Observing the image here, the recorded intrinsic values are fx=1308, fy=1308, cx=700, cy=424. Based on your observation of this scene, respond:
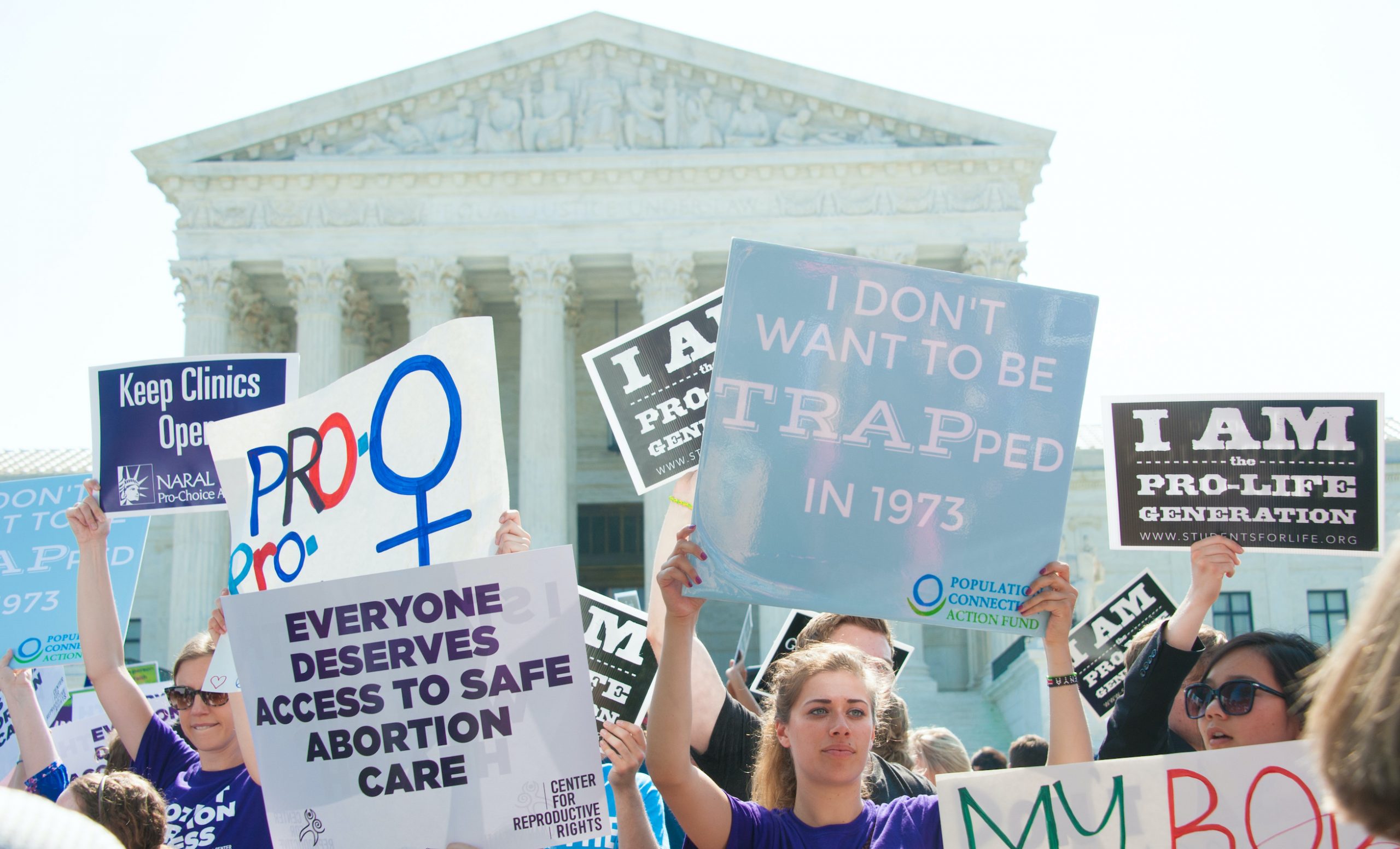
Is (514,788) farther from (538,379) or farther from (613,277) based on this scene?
(613,277)

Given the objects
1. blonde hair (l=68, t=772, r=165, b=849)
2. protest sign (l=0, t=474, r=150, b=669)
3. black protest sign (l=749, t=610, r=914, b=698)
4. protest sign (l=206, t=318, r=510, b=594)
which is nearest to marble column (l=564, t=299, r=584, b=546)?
black protest sign (l=749, t=610, r=914, b=698)

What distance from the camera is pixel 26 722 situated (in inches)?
255

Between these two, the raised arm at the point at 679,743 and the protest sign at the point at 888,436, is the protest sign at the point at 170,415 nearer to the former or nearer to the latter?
the protest sign at the point at 888,436

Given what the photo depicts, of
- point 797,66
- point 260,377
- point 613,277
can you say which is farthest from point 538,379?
point 260,377

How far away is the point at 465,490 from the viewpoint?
5.55 m

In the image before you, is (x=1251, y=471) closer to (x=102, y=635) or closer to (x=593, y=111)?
(x=102, y=635)

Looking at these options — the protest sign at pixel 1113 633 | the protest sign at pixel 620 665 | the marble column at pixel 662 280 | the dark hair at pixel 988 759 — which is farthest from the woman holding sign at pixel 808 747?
the marble column at pixel 662 280

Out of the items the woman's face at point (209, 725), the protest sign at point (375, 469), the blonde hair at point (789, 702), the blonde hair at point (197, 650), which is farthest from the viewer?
the blonde hair at point (197, 650)

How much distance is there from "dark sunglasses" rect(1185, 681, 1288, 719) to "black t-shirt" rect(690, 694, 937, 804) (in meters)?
1.08

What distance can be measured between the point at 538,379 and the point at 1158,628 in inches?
1219

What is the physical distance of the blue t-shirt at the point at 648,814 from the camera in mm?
5137


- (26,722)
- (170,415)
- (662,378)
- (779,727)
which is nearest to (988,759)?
(662,378)

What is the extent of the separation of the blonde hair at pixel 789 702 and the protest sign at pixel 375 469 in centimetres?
150

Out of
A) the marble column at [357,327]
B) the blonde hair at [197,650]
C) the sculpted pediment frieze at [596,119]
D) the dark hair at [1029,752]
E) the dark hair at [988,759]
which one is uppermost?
the sculpted pediment frieze at [596,119]
